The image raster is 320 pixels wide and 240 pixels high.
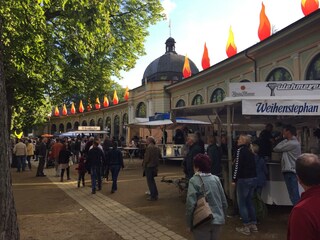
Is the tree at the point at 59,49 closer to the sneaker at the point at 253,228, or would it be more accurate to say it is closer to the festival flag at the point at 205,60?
the sneaker at the point at 253,228

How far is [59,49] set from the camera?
14398mm

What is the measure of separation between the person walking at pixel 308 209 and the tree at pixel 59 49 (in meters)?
3.95

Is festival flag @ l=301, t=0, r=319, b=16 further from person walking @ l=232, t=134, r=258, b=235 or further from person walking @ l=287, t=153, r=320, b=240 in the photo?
person walking @ l=287, t=153, r=320, b=240

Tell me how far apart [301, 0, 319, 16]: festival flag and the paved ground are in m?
11.1

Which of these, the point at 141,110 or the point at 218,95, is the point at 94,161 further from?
the point at 141,110

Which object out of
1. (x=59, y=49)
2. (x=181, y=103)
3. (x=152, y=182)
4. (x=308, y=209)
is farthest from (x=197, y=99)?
(x=308, y=209)

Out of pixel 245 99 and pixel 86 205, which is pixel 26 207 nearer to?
pixel 86 205

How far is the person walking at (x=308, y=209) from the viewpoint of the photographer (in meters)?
2.12

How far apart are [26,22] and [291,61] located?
13444 millimetres

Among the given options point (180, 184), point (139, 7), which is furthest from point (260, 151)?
point (139, 7)

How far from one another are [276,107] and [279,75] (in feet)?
42.8

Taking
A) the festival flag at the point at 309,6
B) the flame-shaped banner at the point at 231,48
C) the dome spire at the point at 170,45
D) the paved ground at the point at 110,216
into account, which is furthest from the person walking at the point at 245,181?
the dome spire at the point at 170,45

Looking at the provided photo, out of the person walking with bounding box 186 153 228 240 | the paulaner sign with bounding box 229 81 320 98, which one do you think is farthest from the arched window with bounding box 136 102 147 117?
the person walking with bounding box 186 153 228 240

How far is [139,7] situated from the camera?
72.3 feet
